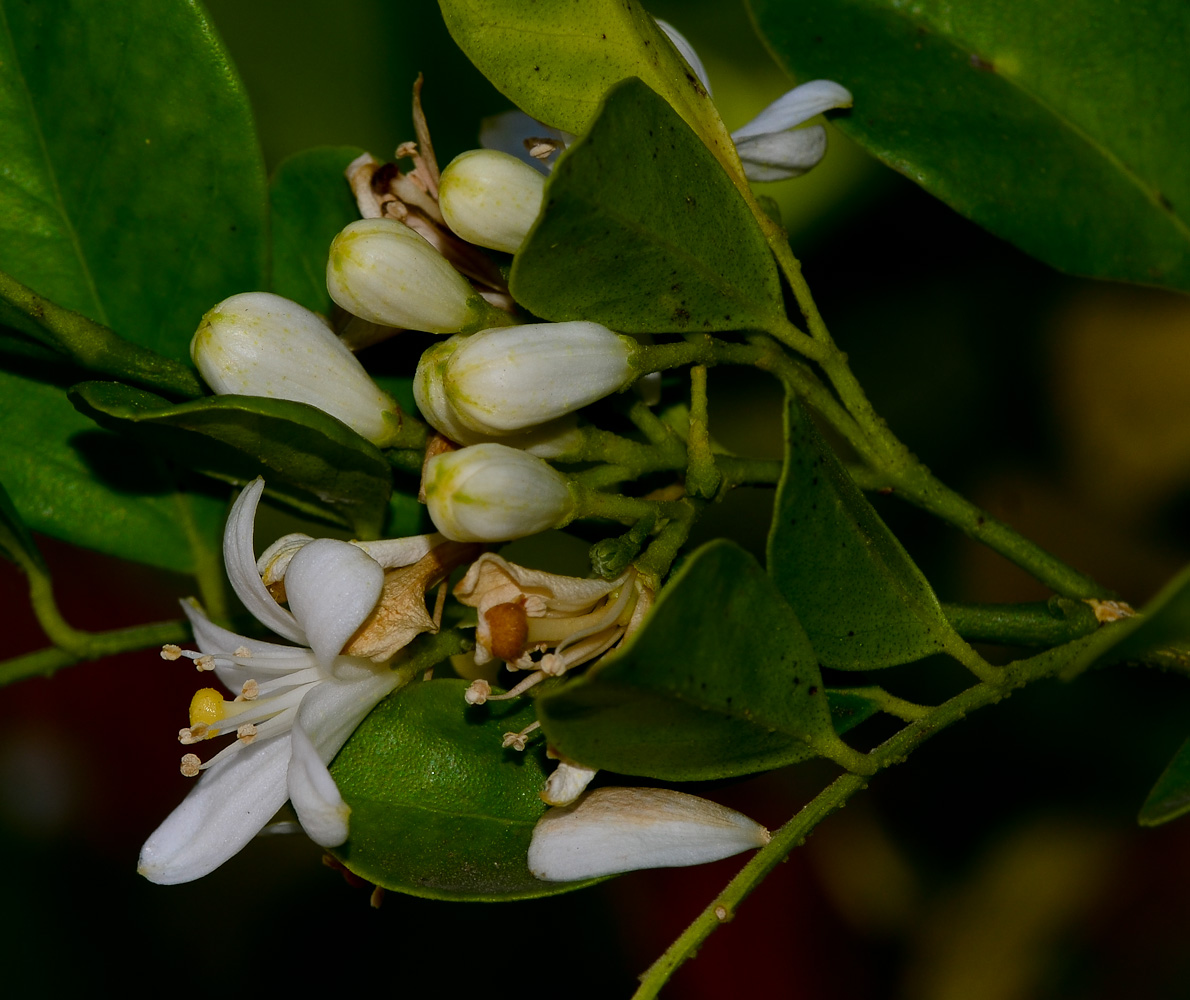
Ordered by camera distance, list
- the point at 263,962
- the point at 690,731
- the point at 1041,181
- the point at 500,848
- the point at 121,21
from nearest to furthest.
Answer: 1. the point at 690,731
2. the point at 500,848
3. the point at 121,21
4. the point at 1041,181
5. the point at 263,962

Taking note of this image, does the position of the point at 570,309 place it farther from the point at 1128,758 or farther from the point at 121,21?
the point at 1128,758

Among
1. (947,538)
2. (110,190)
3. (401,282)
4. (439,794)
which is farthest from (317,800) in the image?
(947,538)

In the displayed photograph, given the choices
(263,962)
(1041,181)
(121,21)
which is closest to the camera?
(121,21)

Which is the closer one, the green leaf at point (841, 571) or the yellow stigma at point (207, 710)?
the green leaf at point (841, 571)

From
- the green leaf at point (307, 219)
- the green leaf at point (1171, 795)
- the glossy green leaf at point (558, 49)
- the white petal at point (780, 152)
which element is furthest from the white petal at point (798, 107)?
the green leaf at point (1171, 795)

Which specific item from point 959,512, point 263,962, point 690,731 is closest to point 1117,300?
point 959,512

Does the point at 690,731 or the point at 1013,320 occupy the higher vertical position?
the point at 690,731

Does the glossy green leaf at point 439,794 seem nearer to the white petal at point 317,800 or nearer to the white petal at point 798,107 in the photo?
the white petal at point 317,800
